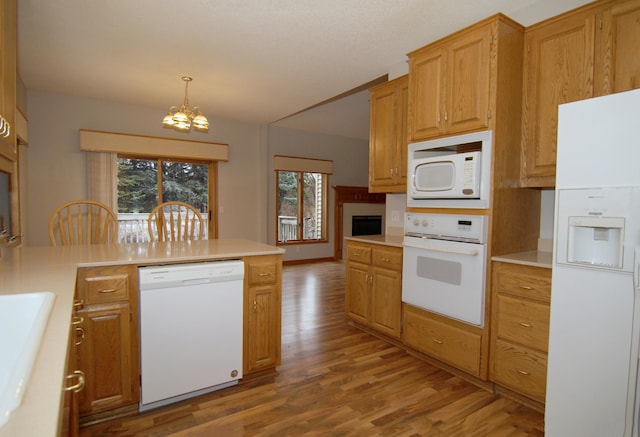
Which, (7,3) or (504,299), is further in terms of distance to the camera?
(504,299)

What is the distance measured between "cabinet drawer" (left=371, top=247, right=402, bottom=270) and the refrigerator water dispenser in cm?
140

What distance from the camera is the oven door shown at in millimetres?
2289

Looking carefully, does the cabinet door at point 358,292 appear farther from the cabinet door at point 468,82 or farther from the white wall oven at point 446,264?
the cabinet door at point 468,82

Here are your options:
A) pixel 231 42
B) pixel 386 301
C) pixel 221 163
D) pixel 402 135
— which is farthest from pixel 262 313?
pixel 221 163

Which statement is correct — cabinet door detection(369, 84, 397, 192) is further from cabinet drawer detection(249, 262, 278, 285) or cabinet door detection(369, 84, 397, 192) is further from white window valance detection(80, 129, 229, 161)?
white window valance detection(80, 129, 229, 161)

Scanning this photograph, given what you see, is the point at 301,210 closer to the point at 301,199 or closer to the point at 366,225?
the point at 301,199

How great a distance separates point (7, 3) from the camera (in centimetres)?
164

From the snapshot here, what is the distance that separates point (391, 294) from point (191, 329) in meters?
1.67

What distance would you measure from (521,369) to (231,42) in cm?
326

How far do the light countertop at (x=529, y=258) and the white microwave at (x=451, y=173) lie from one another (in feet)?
1.17

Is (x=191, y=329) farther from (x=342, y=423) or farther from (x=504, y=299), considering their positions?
(x=504, y=299)

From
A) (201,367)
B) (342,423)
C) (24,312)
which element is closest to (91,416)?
(201,367)

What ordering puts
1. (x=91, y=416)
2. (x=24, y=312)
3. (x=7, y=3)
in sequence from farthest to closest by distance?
(x=91, y=416) → (x=7, y=3) → (x=24, y=312)

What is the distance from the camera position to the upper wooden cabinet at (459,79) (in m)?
2.23
